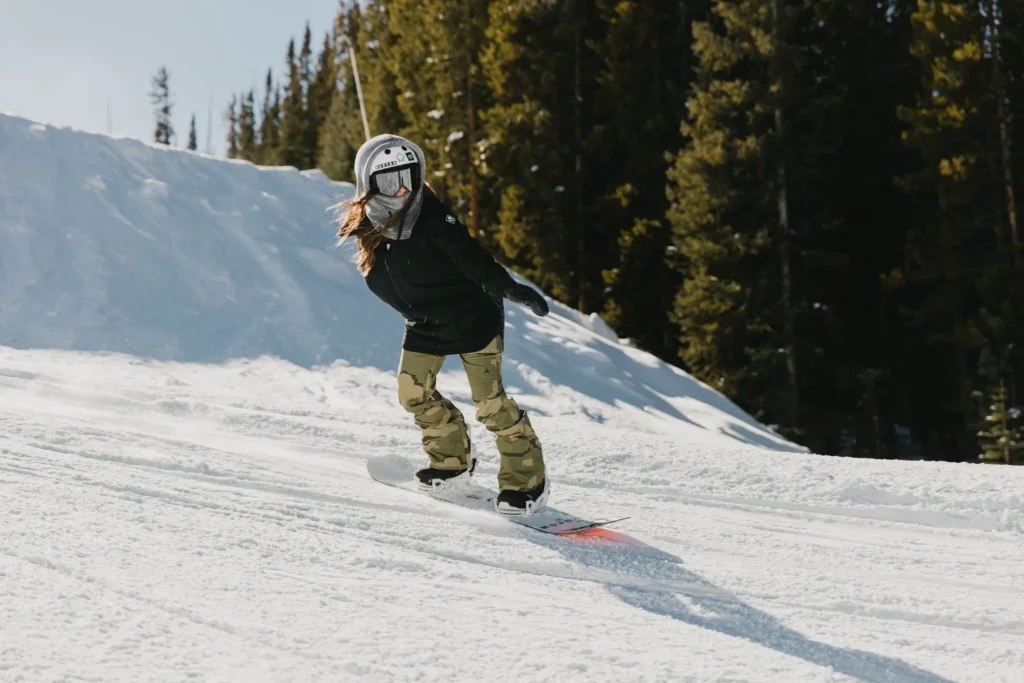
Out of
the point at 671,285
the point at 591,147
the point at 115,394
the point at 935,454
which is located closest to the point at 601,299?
the point at 671,285

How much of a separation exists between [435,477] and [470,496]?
207 mm

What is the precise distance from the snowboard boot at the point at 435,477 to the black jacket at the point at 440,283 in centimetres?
60

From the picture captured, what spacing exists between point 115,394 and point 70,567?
2.97m

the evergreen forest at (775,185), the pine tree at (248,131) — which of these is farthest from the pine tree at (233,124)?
the evergreen forest at (775,185)

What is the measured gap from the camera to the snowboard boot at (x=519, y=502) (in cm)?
374

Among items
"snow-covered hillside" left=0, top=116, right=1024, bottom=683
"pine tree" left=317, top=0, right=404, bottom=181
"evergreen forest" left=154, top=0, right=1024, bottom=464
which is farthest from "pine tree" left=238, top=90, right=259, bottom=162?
"snow-covered hillside" left=0, top=116, right=1024, bottom=683

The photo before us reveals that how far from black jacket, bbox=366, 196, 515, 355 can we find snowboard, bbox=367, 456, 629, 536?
2.19ft

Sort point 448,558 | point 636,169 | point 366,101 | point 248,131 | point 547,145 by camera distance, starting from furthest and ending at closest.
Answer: point 248,131, point 366,101, point 636,169, point 547,145, point 448,558

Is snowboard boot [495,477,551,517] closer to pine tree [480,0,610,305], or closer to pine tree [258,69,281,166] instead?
pine tree [480,0,610,305]

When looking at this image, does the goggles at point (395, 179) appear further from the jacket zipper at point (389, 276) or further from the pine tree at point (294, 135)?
the pine tree at point (294, 135)

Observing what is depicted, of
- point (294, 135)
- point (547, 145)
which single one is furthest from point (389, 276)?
point (294, 135)

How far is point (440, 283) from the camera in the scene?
3816 millimetres

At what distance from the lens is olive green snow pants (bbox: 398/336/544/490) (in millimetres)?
3859

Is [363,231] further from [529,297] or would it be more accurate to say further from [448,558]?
[448,558]
